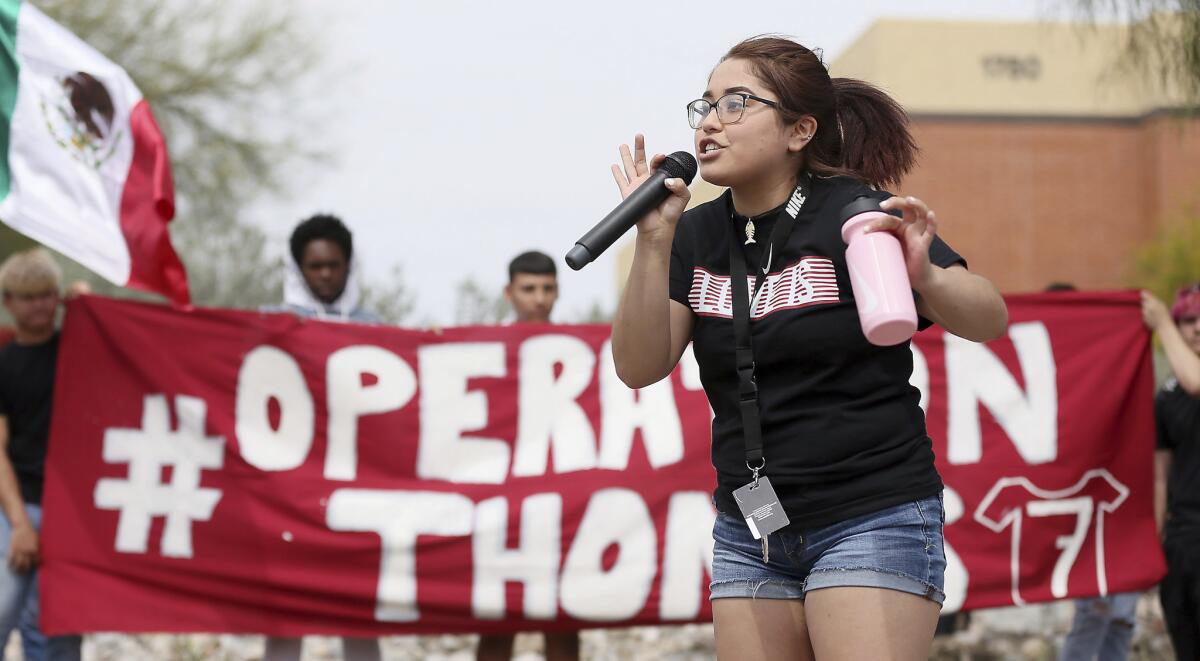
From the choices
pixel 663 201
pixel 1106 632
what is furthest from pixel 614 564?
pixel 663 201

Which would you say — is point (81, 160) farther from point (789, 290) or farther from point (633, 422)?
point (789, 290)

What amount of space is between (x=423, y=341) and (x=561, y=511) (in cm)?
98

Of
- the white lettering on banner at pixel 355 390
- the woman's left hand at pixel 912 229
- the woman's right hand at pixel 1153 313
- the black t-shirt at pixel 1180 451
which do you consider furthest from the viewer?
the woman's right hand at pixel 1153 313

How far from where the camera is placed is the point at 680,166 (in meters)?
2.78

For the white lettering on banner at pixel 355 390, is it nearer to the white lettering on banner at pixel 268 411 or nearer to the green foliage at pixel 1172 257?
the white lettering on banner at pixel 268 411

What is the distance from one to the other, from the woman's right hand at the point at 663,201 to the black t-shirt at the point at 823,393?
0.68 feet

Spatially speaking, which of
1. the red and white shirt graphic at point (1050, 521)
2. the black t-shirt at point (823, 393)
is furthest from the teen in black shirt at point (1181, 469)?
the black t-shirt at point (823, 393)

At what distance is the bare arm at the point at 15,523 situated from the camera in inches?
214

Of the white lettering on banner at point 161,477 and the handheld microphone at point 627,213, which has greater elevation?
the handheld microphone at point 627,213

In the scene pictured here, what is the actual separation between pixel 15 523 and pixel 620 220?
12.6ft

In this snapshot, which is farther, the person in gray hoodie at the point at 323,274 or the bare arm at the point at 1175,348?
the person in gray hoodie at the point at 323,274

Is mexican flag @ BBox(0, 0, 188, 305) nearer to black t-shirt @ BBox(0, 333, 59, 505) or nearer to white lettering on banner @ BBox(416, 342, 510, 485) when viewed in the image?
black t-shirt @ BBox(0, 333, 59, 505)

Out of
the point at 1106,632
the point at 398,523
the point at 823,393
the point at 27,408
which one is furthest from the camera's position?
the point at 1106,632

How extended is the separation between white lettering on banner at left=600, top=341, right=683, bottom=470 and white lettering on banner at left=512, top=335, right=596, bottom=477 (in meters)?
0.07
